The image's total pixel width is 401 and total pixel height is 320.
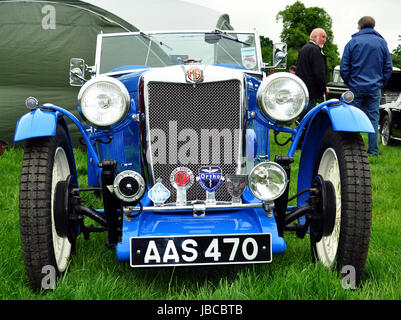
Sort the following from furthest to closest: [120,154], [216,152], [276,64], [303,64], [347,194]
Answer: [303,64] < [276,64] < [120,154] < [216,152] < [347,194]

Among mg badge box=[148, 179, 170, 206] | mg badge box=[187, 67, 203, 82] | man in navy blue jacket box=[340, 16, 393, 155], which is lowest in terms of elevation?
mg badge box=[148, 179, 170, 206]

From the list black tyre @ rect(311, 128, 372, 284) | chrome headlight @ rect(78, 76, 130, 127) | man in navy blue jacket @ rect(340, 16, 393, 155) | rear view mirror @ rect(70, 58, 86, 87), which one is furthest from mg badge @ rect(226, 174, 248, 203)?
man in navy blue jacket @ rect(340, 16, 393, 155)

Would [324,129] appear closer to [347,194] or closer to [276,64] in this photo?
[347,194]

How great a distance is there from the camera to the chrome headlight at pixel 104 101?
7.80ft

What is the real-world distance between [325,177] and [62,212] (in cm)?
150

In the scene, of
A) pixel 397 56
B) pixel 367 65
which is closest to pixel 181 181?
pixel 367 65

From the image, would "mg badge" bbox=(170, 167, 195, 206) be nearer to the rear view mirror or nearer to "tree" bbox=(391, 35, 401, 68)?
the rear view mirror

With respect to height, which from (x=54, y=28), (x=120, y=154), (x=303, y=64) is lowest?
(x=120, y=154)

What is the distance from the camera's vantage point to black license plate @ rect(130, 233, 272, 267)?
2.20 meters

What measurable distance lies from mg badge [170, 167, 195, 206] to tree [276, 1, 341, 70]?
4267 cm

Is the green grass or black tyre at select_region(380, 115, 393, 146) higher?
black tyre at select_region(380, 115, 393, 146)

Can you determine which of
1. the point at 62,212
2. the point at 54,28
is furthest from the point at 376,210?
the point at 54,28

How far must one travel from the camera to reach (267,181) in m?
2.31

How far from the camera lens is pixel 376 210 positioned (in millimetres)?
3865
